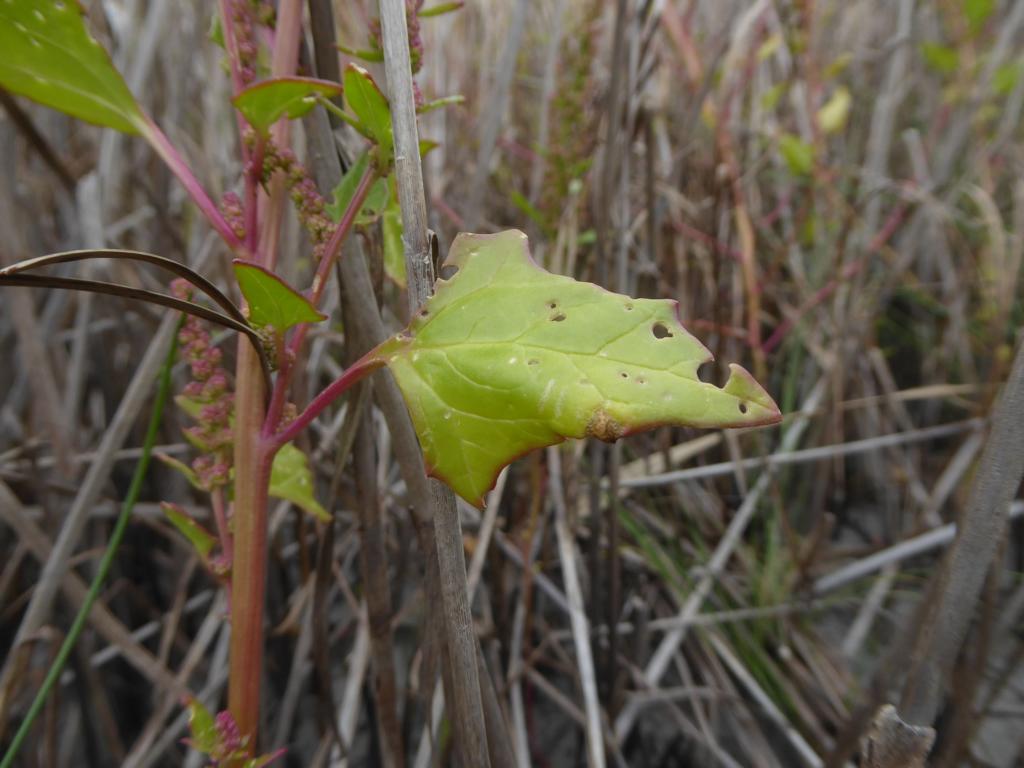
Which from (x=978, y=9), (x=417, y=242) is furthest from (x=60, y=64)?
(x=978, y=9)

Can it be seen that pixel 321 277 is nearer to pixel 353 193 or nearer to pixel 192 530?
pixel 353 193

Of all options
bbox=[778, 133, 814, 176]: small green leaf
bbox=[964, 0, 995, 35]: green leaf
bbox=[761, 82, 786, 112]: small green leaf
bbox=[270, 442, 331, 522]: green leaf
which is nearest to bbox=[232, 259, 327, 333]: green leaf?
bbox=[270, 442, 331, 522]: green leaf

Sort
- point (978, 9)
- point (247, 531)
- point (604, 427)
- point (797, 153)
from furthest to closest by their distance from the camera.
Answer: point (978, 9) → point (797, 153) → point (247, 531) → point (604, 427)

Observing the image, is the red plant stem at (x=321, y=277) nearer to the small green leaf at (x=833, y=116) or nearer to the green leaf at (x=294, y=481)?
the green leaf at (x=294, y=481)

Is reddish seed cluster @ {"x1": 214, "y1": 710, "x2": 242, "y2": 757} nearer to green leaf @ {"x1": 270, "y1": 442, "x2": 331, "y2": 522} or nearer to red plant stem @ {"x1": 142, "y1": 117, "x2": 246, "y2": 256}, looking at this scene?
green leaf @ {"x1": 270, "y1": 442, "x2": 331, "y2": 522}

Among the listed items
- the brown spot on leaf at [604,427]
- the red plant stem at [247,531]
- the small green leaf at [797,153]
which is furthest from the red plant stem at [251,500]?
the small green leaf at [797,153]

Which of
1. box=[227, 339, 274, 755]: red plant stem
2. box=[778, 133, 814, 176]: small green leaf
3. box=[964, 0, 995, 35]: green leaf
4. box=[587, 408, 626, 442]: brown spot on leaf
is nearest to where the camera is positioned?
box=[587, 408, 626, 442]: brown spot on leaf

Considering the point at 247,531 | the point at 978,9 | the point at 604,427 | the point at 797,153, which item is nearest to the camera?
the point at 604,427
